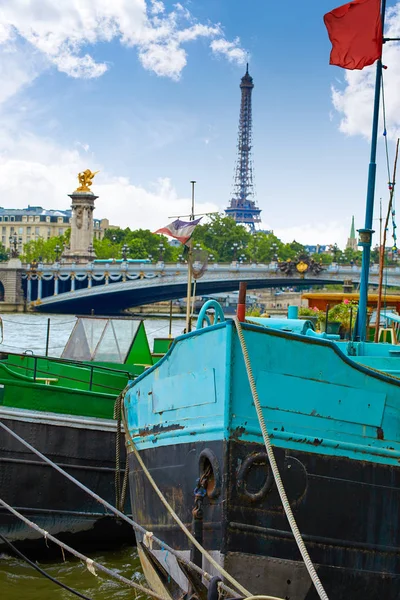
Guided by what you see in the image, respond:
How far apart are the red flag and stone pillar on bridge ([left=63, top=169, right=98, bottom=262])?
263 ft

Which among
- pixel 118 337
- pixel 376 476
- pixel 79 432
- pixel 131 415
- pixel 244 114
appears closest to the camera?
pixel 376 476

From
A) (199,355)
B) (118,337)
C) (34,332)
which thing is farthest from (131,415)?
(34,332)

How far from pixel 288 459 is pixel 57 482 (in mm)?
4625

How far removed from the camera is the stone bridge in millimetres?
74200

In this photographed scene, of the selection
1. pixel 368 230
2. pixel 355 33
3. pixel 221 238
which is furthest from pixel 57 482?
pixel 221 238

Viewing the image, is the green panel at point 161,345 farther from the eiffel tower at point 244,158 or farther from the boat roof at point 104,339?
the eiffel tower at point 244,158

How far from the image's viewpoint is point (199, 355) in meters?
7.75

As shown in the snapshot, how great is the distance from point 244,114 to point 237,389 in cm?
18494

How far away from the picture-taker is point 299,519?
7.43 metres

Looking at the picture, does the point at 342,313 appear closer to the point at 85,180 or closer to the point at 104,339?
the point at 104,339

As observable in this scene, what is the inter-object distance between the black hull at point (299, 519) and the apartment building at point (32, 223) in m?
147

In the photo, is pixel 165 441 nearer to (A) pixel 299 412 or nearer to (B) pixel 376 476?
(A) pixel 299 412

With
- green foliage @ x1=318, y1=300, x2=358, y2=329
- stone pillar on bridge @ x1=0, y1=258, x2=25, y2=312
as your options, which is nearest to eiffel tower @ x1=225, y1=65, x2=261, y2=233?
stone pillar on bridge @ x1=0, y1=258, x2=25, y2=312

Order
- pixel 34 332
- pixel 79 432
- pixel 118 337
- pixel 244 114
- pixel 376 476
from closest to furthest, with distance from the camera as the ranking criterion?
pixel 376 476
pixel 79 432
pixel 118 337
pixel 34 332
pixel 244 114
